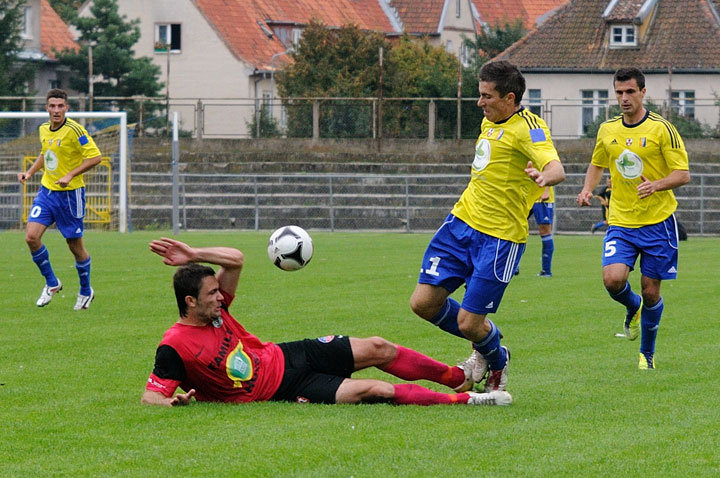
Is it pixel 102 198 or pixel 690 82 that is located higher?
pixel 690 82

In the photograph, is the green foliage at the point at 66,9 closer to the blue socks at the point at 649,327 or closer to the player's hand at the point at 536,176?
the blue socks at the point at 649,327

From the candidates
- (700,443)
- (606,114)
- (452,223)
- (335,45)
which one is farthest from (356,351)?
(335,45)

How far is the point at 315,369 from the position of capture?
735 cm

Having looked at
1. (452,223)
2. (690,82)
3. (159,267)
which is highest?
(690,82)

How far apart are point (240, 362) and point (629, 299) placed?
399 centimetres

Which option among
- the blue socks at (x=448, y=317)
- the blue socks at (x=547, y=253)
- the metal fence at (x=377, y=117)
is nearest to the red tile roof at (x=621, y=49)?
the metal fence at (x=377, y=117)

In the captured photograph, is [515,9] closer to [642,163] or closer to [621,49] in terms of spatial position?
[621,49]

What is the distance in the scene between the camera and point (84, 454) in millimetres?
5891

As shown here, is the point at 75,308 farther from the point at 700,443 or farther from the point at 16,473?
the point at 700,443

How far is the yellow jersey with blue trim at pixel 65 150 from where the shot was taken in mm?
13359

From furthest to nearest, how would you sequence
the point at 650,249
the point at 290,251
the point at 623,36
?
the point at 623,36 → the point at 650,249 → the point at 290,251

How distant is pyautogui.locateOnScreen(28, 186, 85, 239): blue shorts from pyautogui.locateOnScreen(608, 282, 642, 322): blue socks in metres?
6.28

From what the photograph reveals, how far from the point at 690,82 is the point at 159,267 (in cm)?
2844

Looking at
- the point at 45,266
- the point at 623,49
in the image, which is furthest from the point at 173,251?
the point at 623,49
